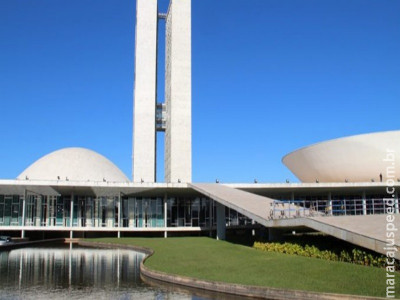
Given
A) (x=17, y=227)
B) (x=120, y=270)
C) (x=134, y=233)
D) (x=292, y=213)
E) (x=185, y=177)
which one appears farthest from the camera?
(x=185, y=177)

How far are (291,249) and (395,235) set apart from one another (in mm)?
4900

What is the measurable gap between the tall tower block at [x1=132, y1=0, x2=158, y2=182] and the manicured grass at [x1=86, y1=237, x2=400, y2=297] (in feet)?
97.5

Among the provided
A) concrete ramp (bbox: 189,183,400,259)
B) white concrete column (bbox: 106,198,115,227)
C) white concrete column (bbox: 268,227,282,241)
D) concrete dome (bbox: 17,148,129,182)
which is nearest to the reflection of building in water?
concrete ramp (bbox: 189,183,400,259)

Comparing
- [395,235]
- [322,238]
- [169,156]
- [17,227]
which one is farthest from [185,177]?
[395,235]

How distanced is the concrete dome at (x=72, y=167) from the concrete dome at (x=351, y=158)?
807 inches

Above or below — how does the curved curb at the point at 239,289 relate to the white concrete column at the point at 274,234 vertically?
below

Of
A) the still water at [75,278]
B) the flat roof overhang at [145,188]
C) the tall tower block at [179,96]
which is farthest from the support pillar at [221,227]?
the tall tower block at [179,96]

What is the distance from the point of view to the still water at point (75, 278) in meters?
12.5

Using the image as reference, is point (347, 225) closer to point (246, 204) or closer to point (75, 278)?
point (246, 204)

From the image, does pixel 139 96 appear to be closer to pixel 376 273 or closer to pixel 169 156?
pixel 169 156

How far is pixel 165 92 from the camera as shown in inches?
2117

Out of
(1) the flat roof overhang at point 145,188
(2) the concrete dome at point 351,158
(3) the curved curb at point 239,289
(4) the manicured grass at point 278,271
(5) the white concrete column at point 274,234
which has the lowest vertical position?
(3) the curved curb at point 239,289

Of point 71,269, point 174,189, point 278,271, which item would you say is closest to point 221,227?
point 174,189

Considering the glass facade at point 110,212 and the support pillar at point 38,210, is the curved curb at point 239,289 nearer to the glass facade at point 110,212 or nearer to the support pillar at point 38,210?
the glass facade at point 110,212
